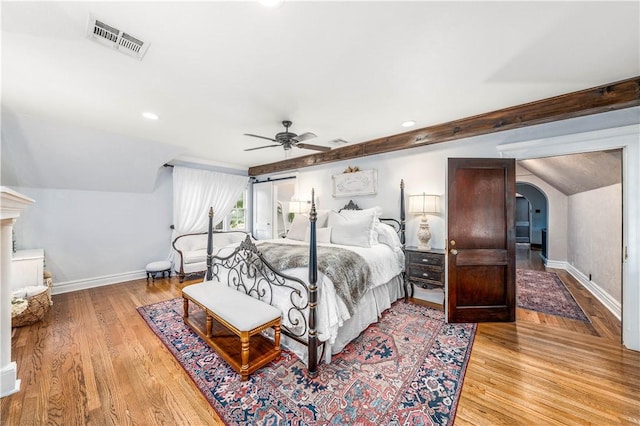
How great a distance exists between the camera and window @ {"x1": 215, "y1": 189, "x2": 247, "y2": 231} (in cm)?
591

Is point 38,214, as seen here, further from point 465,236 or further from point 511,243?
point 511,243

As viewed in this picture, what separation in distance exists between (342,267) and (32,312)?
3.64 metres

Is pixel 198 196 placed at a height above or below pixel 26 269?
above

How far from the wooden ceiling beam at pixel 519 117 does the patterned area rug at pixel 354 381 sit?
8.06ft

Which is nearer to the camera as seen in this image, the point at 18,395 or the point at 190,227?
the point at 18,395

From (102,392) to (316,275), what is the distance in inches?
70.8

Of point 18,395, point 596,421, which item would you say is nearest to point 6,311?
point 18,395

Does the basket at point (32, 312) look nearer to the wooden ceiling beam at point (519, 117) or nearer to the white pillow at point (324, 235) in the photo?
the white pillow at point (324, 235)

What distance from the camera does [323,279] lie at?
2154 mm

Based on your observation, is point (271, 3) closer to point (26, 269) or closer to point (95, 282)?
point (26, 269)

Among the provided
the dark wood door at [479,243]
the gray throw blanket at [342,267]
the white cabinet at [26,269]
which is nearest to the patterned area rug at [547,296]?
the dark wood door at [479,243]

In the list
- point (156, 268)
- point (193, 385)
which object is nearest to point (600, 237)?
point (193, 385)

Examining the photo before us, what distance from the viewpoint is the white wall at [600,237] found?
3150mm

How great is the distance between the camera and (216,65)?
1.93 m
